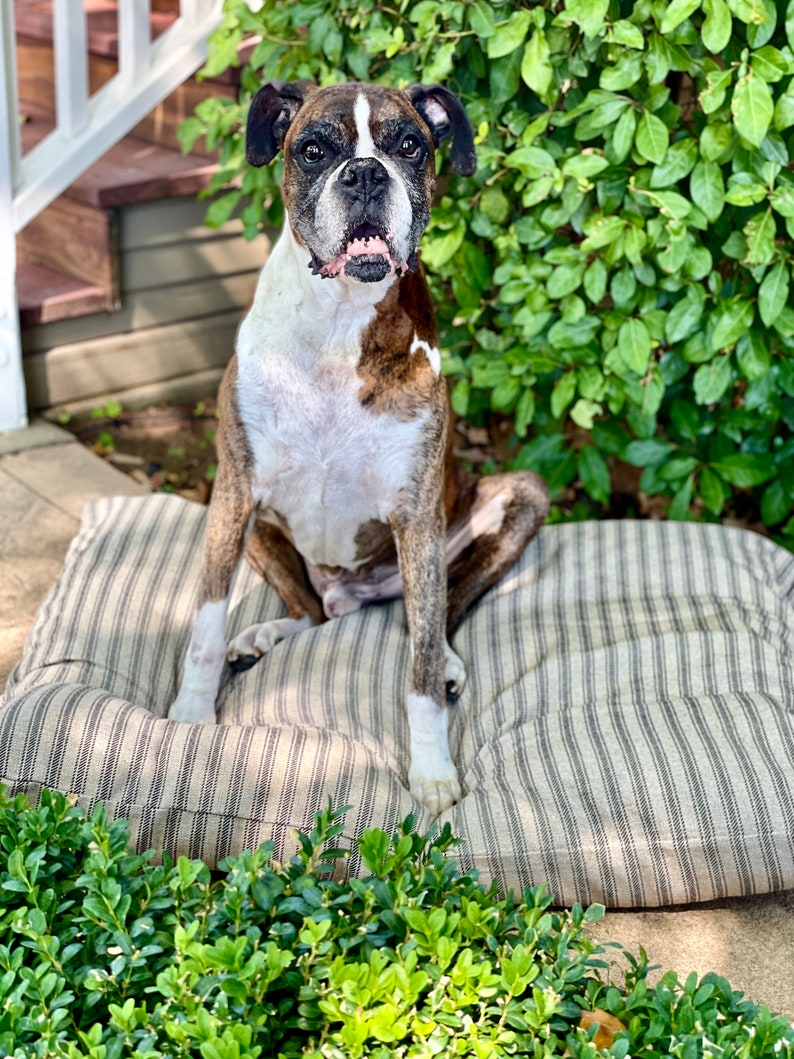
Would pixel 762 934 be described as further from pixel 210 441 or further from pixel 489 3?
pixel 210 441

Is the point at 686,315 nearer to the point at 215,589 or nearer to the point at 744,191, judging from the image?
the point at 744,191

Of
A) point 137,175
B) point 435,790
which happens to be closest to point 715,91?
point 435,790

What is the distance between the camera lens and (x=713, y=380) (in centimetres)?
344

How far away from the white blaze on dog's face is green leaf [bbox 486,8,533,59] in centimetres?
79

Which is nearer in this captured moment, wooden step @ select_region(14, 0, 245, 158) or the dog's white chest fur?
the dog's white chest fur

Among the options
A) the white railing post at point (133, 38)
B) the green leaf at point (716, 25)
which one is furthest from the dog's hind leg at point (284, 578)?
the white railing post at point (133, 38)

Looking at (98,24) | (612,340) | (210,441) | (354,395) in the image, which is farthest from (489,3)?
(98,24)

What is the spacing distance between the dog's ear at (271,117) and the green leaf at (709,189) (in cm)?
111

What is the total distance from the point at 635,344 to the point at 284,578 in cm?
115

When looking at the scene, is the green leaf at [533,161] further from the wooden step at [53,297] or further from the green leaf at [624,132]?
the wooden step at [53,297]

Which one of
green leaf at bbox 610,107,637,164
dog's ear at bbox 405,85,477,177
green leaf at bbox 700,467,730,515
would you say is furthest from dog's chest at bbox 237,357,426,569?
green leaf at bbox 700,467,730,515

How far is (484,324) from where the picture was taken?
3936 mm

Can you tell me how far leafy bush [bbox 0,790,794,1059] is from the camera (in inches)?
65.1

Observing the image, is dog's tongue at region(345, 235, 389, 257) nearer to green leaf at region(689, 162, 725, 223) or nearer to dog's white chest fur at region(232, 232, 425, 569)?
dog's white chest fur at region(232, 232, 425, 569)
